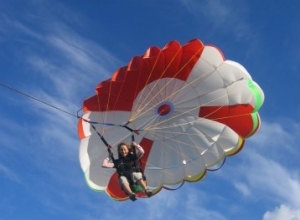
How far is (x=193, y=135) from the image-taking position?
51.9ft

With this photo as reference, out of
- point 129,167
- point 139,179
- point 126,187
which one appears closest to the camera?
point 126,187

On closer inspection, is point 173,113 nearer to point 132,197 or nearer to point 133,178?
point 133,178

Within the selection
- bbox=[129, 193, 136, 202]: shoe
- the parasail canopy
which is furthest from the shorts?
the parasail canopy

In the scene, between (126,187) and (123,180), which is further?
(123,180)

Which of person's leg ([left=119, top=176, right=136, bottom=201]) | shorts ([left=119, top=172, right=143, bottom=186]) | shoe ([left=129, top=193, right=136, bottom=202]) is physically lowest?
shoe ([left=129, top=193, right=136, bottom=202])

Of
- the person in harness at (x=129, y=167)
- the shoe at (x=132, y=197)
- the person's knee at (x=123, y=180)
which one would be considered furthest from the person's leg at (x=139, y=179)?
the shoe at (x=132, y=197)

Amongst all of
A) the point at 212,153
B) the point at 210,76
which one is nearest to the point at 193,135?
the point at 212,153

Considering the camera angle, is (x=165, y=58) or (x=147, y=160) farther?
(x=147, y=160)

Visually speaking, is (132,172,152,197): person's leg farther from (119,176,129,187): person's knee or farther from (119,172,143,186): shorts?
(119,176,129,187): person's knee

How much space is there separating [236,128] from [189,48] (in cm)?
249

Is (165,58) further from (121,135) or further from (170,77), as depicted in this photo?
(121,135)

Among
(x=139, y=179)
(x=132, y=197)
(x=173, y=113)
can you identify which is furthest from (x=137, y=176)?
(x=173, y=113)

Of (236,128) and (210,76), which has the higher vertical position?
(210,76)

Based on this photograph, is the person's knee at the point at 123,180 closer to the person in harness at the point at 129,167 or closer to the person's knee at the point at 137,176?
the person in harness at the point at 129,167
